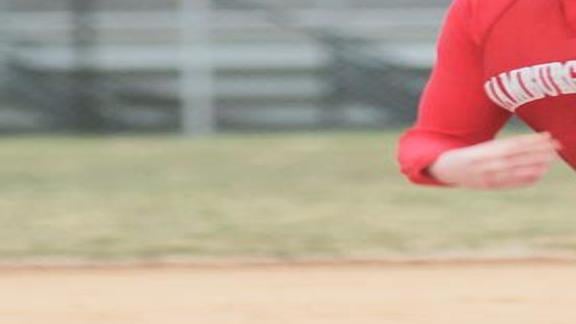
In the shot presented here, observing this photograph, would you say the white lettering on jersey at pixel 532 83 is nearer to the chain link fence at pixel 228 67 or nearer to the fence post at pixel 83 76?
the chain link fence at pixel 228 67

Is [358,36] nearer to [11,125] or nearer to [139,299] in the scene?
[11,125]

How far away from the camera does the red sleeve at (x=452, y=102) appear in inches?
110

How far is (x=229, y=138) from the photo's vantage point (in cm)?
1205

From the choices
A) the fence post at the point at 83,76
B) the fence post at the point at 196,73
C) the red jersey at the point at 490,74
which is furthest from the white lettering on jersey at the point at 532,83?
the fence post at the point at 83,76

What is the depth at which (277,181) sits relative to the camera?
841 cm

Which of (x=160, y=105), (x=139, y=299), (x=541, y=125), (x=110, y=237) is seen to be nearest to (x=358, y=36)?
(x=160, y=105)

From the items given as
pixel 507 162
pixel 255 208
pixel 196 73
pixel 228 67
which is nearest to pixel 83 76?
pixel 196 73

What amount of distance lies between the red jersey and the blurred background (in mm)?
2740

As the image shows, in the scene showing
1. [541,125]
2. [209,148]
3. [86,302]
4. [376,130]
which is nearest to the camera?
[541,125]

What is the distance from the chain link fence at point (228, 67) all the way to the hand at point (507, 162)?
33.3 feet

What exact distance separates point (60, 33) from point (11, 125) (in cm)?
103

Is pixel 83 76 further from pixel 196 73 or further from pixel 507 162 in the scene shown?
pixel 507 162

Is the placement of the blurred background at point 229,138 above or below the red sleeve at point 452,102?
below

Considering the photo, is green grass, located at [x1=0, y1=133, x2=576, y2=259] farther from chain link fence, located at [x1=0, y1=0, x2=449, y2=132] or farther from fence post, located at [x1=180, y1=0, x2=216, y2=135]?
chain link fence, located at [x1=0, y1=0, x2=449, y2=132]
